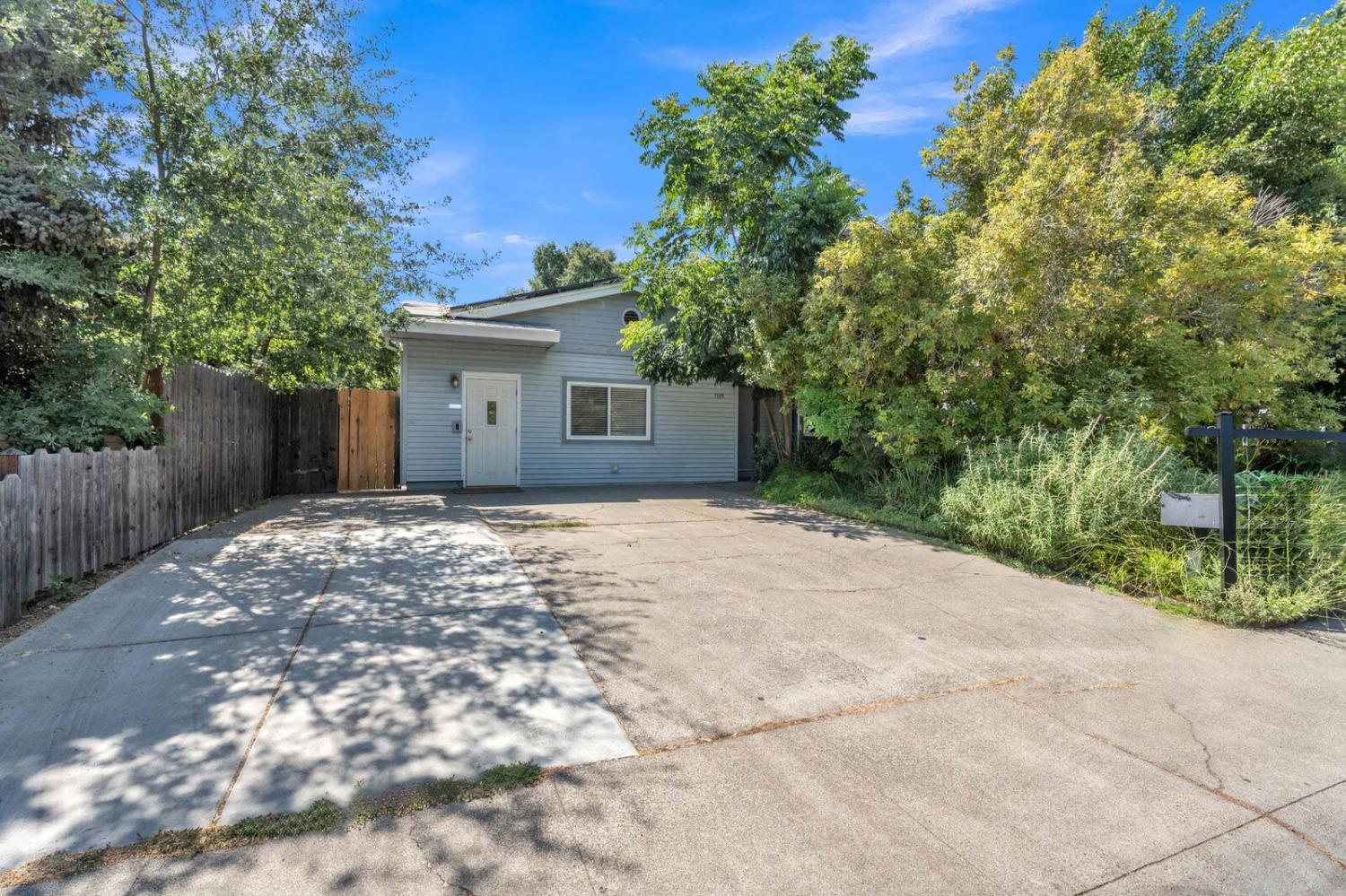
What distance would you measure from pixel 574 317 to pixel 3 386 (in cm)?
807

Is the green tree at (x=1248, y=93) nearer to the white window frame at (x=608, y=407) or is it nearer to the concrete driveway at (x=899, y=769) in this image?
the white window frame at (x=608, y=407)

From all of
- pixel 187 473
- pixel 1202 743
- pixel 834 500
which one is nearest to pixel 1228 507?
pixel 1202 743

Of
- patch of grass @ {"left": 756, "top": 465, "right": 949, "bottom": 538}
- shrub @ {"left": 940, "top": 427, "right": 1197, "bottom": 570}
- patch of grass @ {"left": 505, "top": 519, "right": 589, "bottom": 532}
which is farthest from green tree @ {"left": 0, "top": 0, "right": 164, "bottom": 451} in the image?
shrub @ {"left": 940, "top": 427, "right": 1197, "bottom": 570}

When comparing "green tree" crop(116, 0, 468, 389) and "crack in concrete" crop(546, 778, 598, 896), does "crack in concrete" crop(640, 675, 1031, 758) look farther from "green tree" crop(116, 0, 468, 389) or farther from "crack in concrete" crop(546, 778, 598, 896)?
"green tree" crop(116, 0, 468, 389)

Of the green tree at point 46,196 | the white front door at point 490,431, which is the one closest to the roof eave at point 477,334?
the white front door at point 490,431

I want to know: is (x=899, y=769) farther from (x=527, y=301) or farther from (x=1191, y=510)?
(x=527, y=301)

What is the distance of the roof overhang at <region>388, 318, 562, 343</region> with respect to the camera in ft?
32.5

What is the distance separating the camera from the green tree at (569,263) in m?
29.1

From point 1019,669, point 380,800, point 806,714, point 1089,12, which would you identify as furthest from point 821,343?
point 1089,12

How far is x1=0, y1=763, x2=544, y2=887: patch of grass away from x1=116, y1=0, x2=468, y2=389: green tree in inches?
244

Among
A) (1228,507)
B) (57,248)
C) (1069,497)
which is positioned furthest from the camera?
(1069,497)

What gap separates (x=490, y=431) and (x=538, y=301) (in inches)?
105

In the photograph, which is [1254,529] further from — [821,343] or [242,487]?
[242,487]

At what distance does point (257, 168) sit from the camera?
20.6 ft
